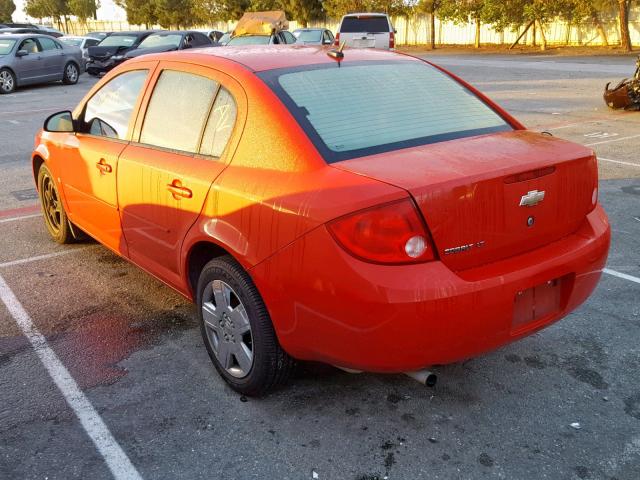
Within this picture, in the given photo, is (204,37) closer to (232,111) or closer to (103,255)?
(103,255)

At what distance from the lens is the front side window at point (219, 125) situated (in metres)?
3.22

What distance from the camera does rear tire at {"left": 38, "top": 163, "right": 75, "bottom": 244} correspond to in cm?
532

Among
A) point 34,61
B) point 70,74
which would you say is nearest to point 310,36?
point 70,74

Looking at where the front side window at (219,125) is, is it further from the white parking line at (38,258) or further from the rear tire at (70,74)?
the rear tire at (70,74)

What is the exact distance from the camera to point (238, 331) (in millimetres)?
3145

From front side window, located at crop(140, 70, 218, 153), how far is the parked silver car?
17085 mm

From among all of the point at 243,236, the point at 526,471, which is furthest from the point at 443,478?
the point at 243,236

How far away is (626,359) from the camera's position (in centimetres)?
352

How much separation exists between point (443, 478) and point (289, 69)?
6.88 ft

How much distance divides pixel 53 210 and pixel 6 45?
15917 millimetres

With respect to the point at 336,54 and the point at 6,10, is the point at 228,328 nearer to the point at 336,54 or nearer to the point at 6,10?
the point at 336,54

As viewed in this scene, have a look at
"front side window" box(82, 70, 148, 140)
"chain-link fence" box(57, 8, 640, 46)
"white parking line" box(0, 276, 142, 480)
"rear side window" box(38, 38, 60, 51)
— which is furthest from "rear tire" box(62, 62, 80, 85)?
"chain-link fence" box(57, 8, 640, 46)

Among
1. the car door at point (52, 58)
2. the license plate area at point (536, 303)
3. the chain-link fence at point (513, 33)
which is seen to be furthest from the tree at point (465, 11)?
the license plate area at point (536, 303)

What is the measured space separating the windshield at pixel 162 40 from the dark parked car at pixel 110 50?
0.81 meters
